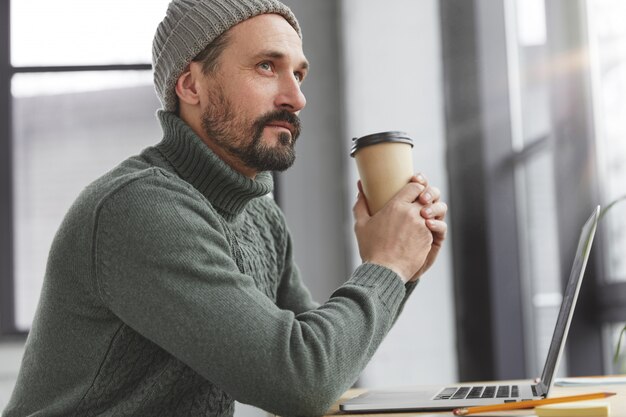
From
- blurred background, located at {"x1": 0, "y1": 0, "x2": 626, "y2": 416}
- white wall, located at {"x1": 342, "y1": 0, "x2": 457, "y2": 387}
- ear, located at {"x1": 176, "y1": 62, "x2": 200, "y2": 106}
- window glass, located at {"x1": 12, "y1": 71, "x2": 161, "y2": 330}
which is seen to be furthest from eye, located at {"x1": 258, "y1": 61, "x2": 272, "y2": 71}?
window glass, located at {"x1": 12, "y1": 71, "x2": 161, "y2": 330}

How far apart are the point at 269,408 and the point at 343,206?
7.44ft

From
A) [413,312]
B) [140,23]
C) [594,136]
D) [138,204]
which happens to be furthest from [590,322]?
[140,23]

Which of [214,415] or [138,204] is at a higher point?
[138,204]

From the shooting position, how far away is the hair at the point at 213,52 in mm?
1458

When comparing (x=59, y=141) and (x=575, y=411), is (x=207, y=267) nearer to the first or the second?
(x=575, y=411)

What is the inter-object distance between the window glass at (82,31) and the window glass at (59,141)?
0.07 metres

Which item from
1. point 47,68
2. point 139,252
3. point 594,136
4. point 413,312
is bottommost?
point 413,312

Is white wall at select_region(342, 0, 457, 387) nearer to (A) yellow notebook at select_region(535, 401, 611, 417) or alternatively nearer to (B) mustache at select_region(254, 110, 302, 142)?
(B) mustache at select_region(254, 110, 302, 142)

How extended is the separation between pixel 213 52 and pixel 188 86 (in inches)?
3.1

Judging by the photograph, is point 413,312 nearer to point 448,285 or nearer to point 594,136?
point 448,285

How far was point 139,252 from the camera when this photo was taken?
44.1 inches

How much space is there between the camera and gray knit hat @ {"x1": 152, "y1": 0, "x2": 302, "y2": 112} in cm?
145

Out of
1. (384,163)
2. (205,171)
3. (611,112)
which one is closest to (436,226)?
(384,163)

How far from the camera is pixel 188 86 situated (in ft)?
4.91
